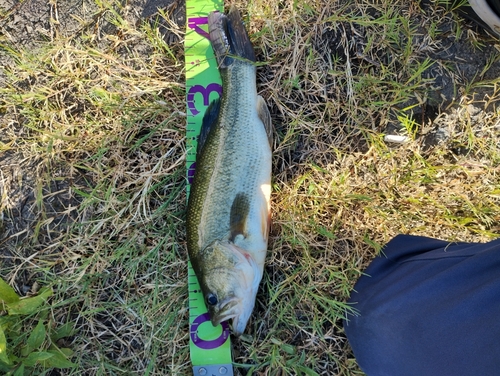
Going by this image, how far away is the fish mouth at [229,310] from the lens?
2.59 meters

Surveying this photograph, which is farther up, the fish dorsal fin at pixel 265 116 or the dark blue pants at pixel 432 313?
the fish dorsal fin at pixel 265 116

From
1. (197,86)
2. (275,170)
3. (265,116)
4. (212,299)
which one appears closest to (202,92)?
(197,86)

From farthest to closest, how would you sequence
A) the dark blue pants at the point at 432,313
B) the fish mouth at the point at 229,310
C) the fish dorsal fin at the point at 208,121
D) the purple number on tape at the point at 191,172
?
the purple number on tape at the point at 191,172 → the fish dorsal fin at the point at 208,121 → the fish mouth at the point at 229,310 → the dark blue pants at the point at 432,313

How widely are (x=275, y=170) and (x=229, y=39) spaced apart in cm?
105

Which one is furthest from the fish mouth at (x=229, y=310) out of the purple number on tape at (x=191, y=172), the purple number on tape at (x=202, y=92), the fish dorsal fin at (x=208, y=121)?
the purple number on tape at (x=202, y=92)

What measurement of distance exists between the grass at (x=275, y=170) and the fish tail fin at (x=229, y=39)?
0.15 metres

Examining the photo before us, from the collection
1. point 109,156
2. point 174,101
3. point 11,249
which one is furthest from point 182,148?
point 11,249

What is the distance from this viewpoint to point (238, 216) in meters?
2.65

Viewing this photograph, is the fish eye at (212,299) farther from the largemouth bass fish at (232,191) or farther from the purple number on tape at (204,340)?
the purple number on tape at (204,340)

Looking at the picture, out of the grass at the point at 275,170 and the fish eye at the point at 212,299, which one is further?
the grass at the point at 275,170

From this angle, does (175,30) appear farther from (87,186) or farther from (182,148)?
(87,186)

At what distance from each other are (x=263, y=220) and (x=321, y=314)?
2.75 feet

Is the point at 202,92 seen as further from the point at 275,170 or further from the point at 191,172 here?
the point at 275,170

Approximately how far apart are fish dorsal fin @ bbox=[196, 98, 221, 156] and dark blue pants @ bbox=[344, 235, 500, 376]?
1.54 meters
